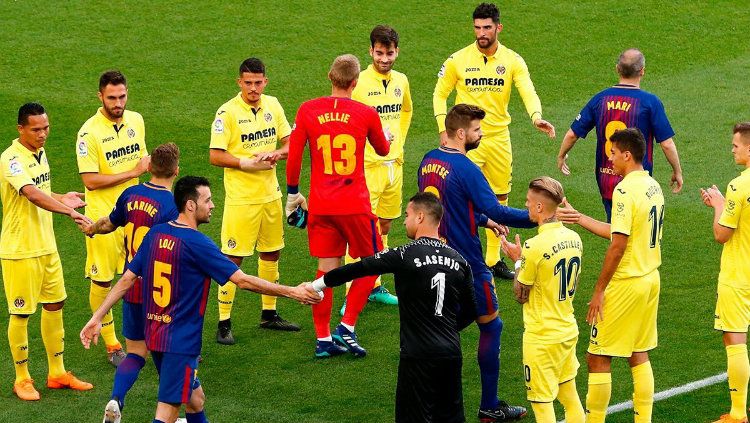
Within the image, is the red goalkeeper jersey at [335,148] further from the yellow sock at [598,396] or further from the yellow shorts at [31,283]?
the yellow sock at [598,396]

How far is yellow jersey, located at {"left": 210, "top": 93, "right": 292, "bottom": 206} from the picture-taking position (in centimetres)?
1221

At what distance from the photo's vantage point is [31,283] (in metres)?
11.1

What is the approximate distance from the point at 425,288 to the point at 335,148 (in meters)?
2.77

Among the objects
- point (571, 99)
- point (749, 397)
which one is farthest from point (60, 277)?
point (571, 99)

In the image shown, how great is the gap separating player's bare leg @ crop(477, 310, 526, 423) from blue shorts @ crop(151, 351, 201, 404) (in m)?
2.51

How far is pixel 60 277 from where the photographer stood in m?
11.3

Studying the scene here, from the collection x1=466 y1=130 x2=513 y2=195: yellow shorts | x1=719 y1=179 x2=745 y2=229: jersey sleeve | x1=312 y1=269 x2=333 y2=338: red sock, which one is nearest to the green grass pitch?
x1=312 y1=269 x2=333 y2=338: red sock

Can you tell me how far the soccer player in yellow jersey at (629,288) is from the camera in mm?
9586

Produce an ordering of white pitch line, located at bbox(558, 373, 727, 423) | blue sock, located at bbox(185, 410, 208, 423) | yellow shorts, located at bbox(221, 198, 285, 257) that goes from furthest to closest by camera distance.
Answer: yellow shorts, located at bbox(221, 198, 285, 257) → white pitch line, located at bbox(558, 373, 727, 423) → blue sock, located at bbox(185, 410, 208, 423)

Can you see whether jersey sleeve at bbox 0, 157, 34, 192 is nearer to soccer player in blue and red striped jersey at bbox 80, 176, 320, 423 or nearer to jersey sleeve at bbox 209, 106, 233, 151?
jersey sleeve at bbox 209, 106, 233, 151

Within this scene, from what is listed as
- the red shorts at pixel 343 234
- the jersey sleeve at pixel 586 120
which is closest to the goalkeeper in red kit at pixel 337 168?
the red shorts at pixel 343 234

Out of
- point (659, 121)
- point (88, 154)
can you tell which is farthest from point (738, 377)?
point (88, 154)

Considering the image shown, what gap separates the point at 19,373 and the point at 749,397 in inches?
255

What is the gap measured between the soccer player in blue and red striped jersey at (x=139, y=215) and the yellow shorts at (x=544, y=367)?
10.5ft
